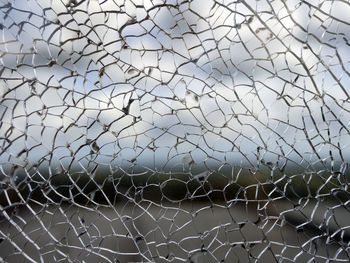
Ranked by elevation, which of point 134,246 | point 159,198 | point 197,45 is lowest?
point 134,246

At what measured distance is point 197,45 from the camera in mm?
921

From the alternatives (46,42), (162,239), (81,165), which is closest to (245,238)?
(162,239)

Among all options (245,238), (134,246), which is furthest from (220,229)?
(134,246)

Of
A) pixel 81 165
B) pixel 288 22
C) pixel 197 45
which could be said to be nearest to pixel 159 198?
pixel 81 165

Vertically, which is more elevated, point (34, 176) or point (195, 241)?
point (34, 176)

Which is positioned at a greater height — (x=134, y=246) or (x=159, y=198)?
(x=159, y=198)

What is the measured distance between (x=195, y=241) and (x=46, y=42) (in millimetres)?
564

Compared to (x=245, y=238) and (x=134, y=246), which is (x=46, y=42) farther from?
(x=245, y=238)

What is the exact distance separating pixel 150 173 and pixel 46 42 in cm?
37

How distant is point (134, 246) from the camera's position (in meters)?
0.94

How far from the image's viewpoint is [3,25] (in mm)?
902

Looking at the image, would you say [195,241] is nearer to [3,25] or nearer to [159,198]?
[159,198]

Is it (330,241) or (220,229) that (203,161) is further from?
(330,241)

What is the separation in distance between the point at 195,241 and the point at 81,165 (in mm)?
314
